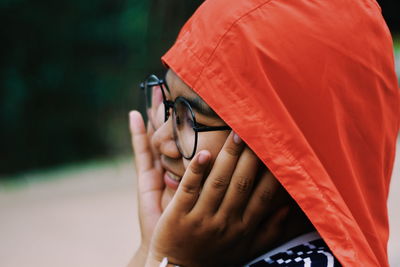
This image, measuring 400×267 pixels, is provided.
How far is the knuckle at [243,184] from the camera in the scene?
163 centimetres

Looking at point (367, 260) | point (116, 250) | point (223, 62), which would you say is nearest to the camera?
point (367, 260)

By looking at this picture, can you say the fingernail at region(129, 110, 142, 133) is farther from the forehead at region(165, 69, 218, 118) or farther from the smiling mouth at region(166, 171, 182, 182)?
the forehead at region(165, 69, 218, 118)

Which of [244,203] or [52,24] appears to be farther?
[52,24]

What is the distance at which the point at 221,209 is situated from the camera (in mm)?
1692

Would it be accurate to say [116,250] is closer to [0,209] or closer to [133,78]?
[0,209]

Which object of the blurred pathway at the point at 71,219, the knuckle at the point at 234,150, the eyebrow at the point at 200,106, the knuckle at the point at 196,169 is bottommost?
the blurred pathway at the point at 71,219

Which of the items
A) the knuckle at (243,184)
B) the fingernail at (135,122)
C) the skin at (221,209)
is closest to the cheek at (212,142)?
the skin at (221,209)

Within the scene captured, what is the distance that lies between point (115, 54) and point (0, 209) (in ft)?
9.66

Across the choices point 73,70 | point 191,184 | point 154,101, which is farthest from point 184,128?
point 73,70

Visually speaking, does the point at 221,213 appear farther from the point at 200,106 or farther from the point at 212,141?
the point at 200,106

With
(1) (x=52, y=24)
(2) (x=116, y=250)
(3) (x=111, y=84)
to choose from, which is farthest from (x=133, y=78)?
(2) (x=116, y=250)

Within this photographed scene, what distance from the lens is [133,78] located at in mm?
8625

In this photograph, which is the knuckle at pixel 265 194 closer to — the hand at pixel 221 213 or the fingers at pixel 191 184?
the hand at pixel 221 213

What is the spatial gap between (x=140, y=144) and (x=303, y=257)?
40.8 inches
